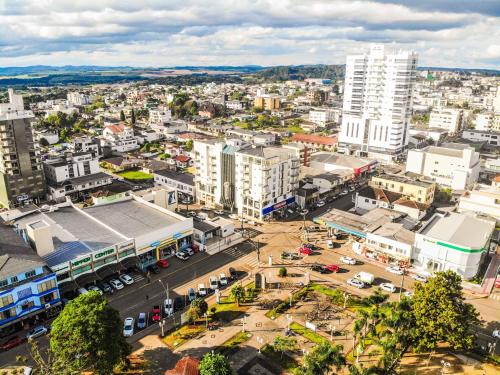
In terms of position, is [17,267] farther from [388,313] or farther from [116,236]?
[388,313]

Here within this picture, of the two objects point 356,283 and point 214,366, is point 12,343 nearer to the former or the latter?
point 214,366

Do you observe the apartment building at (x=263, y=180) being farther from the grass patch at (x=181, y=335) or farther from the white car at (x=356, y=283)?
the grass patch at (x=181, y=335)

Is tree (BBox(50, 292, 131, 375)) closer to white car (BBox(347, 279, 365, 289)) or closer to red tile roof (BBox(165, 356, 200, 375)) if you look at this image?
red tile roof (BBox(165, 356, 200, 375))

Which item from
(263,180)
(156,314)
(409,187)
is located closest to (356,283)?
(263,180)

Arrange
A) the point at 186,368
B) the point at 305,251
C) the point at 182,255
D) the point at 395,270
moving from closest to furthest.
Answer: the point at 186,368
the point at 395,270
the point at 182,255
the point at 305,251

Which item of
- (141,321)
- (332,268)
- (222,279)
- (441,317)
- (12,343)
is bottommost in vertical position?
(12,343)

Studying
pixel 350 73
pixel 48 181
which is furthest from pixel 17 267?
pixel 350 73
